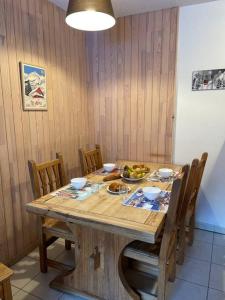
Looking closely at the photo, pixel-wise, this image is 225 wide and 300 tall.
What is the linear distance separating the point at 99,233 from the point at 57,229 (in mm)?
419

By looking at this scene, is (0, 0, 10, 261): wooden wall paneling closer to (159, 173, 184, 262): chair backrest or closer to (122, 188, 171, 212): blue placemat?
(122, 188, 171, 212): blue placemat

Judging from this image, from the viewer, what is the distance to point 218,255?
212cm

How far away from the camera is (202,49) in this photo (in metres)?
2.37

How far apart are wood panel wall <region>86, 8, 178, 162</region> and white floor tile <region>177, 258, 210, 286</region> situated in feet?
3.70

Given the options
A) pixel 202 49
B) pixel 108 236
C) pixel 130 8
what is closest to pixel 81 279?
pixel 108 236

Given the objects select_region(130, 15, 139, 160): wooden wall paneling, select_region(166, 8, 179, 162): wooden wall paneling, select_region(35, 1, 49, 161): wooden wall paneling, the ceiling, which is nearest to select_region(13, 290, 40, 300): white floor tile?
select_region(35, 1, 49, 161): wooden wall paneling

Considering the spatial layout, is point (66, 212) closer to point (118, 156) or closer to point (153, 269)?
point (153, 269)

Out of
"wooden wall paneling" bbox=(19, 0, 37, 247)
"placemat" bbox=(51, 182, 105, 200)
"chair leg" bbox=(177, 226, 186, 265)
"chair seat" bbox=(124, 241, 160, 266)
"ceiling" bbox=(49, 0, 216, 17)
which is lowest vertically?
"chair leg" bbox=(177, 226, 186, 265)

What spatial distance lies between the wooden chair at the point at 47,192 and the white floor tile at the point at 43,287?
59 millimetres

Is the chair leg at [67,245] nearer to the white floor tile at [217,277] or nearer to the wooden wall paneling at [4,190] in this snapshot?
the wooden wall paneling at [4,190]

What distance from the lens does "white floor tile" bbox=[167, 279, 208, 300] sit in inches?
64.0

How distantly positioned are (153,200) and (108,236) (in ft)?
1.26

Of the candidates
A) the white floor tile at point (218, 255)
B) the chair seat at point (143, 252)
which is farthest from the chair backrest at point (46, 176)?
the white floor tile at point (218, 255)

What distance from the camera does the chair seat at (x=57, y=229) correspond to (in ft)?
5.45
